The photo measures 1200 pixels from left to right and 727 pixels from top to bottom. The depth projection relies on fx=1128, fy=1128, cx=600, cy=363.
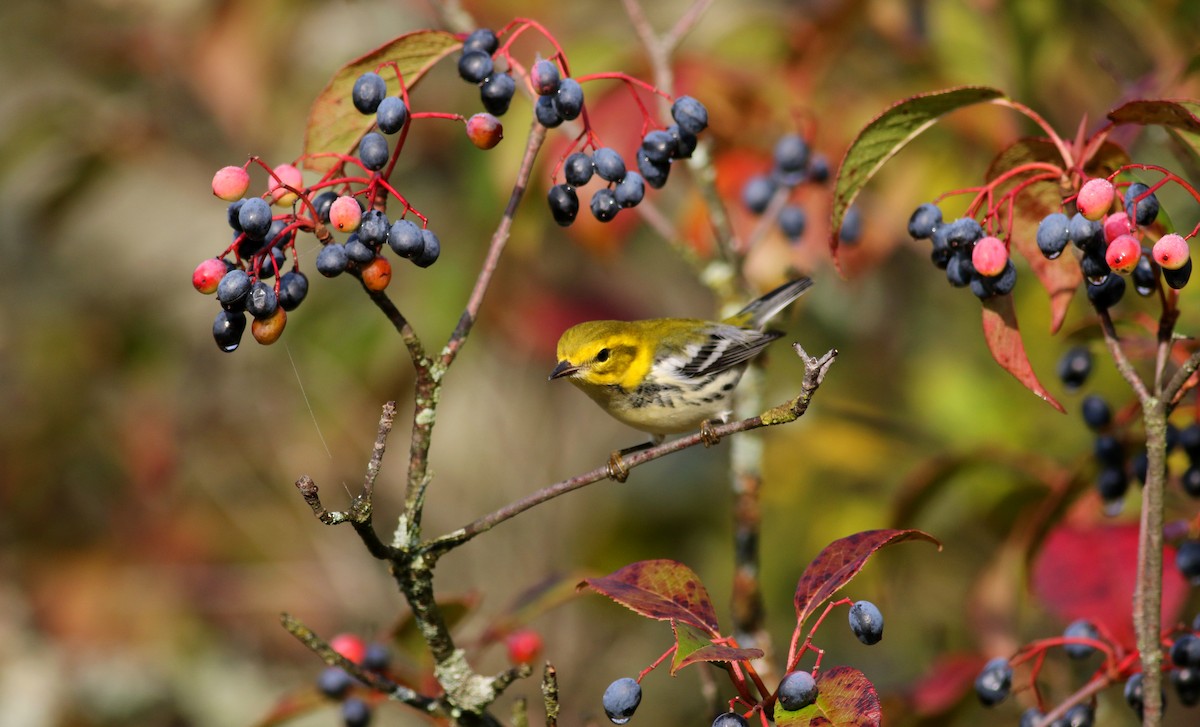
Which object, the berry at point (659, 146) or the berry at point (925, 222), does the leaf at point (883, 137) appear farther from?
the berry at point (659, 146)

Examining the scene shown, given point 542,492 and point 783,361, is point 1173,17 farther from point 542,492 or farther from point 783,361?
point 542,492

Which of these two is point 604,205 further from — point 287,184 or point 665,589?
point 665,589

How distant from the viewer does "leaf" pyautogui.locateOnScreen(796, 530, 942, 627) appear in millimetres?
1587

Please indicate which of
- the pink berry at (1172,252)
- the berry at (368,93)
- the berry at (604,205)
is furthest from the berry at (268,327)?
the pink berry at (1172,252)

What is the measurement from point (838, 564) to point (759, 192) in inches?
67.0

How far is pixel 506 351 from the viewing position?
4.98 meters

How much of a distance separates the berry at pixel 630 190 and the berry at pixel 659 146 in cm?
4

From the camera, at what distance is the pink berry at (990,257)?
1.74 meters

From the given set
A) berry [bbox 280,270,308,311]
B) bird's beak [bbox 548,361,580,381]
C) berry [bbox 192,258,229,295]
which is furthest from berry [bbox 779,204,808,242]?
berry [bbox 192,258,229,295]

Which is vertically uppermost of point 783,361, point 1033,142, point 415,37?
point 783,361

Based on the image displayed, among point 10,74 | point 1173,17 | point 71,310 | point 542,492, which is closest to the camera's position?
point 542,492

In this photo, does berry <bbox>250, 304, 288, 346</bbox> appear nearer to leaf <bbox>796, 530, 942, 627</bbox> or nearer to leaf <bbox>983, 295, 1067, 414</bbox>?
leaf <bbox>796, 530, 942, 627</bbox>

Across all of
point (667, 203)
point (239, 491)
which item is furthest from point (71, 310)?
point (667, 203)

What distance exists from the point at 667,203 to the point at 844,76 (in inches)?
56.7
